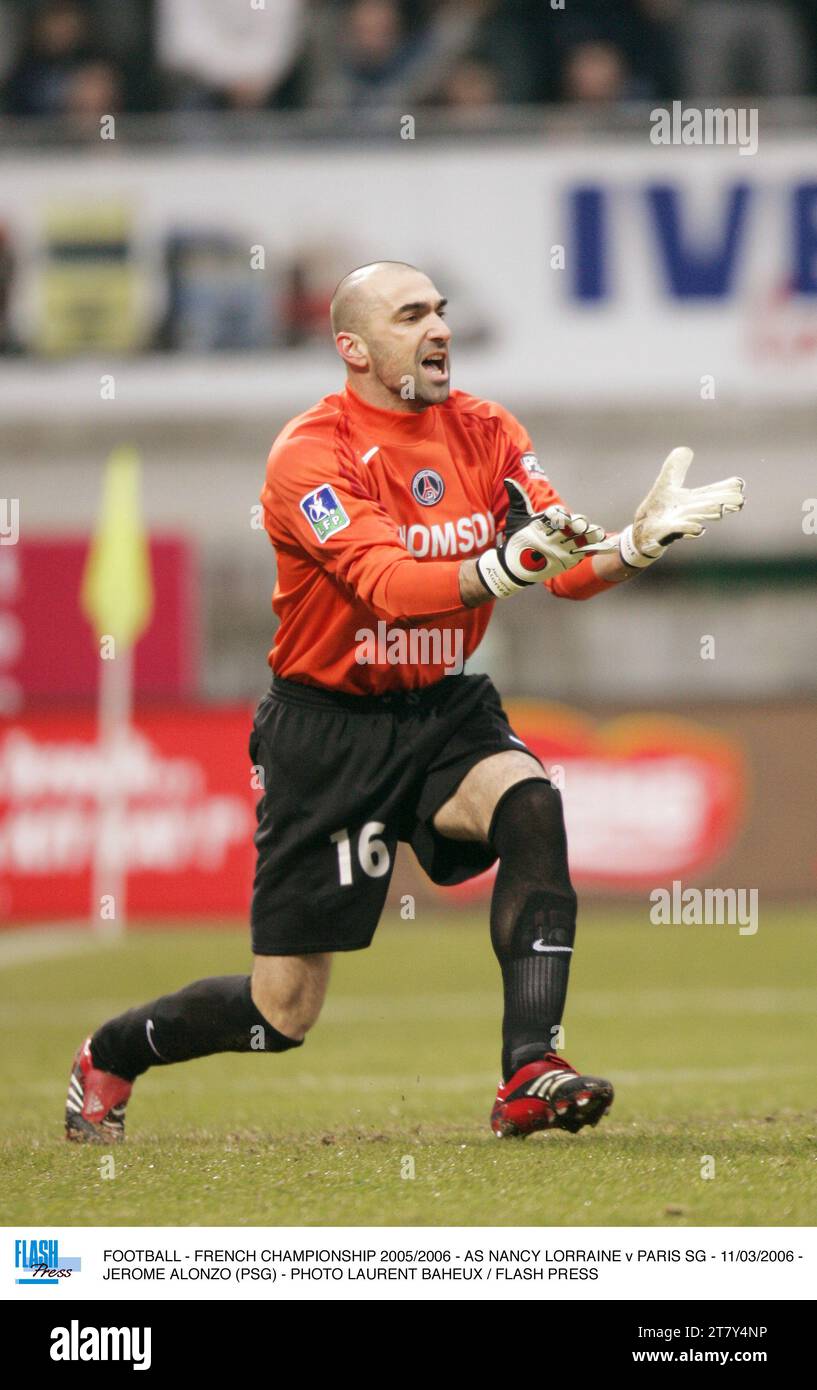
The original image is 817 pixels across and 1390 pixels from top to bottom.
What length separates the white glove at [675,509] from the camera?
496cm

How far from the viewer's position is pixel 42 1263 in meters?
4.29

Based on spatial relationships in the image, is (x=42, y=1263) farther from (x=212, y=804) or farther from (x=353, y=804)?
(x=212, y=804)

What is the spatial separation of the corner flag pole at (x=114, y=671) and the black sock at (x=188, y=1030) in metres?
8.47

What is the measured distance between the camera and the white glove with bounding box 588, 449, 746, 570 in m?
4.96

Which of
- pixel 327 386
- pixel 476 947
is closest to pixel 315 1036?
pixel 476 947

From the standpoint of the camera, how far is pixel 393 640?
5535 millimetres

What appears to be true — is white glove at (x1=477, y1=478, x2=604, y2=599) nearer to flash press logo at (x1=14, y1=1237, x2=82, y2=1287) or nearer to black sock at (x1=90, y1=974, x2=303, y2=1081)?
black sock at (x1=90, y1=974, x2=303, y2=1081)

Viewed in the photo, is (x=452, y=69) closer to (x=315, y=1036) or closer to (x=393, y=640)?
(x=315, y=1036)

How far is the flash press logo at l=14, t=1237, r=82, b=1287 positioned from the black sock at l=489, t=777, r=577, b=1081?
130cm

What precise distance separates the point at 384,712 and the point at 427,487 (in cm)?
60

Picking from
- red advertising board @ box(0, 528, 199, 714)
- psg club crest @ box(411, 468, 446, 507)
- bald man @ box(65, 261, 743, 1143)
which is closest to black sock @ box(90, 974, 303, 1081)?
bald man @ box(65, 261, 743, 1143)

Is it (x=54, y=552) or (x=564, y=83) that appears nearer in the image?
(x=54, y=552)

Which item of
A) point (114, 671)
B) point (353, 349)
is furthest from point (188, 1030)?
point (114, 671)

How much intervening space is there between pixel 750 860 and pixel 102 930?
4488mm
